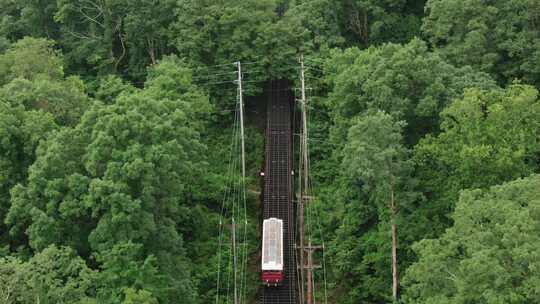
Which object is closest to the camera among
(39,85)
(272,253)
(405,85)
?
(39,85)

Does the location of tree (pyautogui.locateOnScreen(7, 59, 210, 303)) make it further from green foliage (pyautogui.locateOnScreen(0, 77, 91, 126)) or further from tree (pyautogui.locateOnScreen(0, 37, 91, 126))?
tree (pyautogui.locateOnScreen(0, 37, 91, 126))

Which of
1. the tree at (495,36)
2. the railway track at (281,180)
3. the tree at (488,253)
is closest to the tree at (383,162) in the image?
the tree at (488,253)

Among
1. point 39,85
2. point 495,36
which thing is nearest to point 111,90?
point 39,85

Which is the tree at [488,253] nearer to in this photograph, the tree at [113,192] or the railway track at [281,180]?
the railway track at [281,180]

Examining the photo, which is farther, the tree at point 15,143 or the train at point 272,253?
the train at point 272,253

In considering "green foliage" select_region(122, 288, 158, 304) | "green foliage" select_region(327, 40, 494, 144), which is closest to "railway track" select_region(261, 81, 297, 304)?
"green foliage" select_region(327, 40, 494, 144)

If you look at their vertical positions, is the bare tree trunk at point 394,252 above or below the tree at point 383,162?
below

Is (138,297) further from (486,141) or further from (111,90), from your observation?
(111,90)
